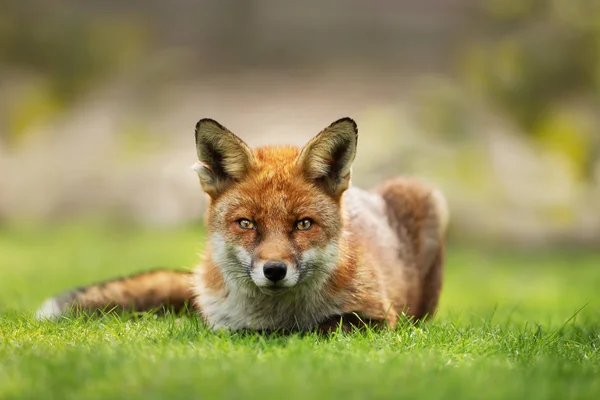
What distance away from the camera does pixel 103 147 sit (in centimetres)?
1709

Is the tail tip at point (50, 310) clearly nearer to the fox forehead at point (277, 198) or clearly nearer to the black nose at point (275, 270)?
the fox forehead at point (277, 198)

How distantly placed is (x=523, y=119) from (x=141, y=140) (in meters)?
9.00

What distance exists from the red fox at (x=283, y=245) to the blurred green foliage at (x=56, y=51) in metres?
13.5

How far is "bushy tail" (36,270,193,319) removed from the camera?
5.77m

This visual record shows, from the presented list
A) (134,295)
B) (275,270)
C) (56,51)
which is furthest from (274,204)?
(56,51)

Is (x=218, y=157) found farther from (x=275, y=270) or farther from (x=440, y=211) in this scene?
(x=440, y=211)

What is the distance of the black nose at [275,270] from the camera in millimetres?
4449

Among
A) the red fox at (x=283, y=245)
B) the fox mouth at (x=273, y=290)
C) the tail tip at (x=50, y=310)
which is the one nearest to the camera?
the fox mouth at (x=273, y=290)

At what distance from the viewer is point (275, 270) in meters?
4.46

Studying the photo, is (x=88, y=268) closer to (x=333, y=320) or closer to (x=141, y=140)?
(x=141, y=140)

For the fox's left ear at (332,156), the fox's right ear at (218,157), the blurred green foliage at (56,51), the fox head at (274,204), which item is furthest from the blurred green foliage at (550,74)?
the fox's right ear at (218,157)

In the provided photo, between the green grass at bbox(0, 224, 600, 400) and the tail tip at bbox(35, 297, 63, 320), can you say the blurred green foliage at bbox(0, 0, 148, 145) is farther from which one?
the tail tip at bbox(35, 297, 63, 320)

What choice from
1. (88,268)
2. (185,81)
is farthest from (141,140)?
(88,268)

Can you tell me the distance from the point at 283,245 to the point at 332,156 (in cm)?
85
